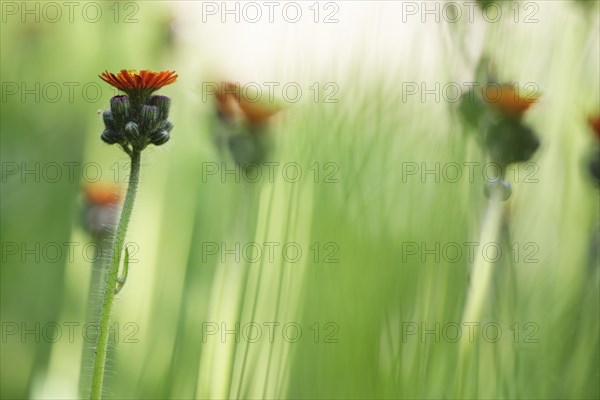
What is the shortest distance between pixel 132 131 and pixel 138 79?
0.15ft

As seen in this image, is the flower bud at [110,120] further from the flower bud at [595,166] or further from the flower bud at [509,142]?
the flower bud at [595,166]

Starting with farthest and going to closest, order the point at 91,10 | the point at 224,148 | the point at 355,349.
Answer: the point at 91,10 → the point at 224,148 → the point at 355,349

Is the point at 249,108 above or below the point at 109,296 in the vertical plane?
above

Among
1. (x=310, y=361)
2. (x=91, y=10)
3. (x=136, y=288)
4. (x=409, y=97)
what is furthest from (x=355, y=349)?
(x=91, y=10)

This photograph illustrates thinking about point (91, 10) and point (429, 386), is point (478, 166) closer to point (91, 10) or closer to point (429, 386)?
point (429, 386)

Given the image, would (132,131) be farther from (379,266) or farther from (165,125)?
(379,266)

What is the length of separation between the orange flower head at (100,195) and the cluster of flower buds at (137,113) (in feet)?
1.56

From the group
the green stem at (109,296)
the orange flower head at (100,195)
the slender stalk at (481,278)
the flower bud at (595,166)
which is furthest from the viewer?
the orange flower head at (100,195)

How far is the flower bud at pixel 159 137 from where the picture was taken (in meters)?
0.63

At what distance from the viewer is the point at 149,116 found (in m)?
0.63

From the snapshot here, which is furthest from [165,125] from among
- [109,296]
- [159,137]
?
[109,296]

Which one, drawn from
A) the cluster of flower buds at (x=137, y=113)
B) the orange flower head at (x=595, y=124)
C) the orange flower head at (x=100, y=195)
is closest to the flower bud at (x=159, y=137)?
the cluster of flower buds at (x=137, y=113)

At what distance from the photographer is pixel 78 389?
0.97 meters

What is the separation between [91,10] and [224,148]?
1022 millimetres
